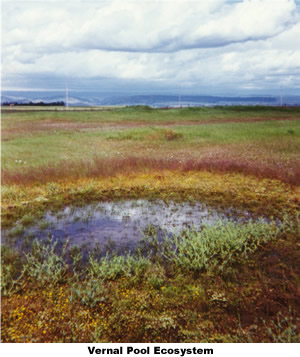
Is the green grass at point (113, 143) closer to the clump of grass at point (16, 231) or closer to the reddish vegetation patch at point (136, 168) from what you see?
the reddish vegetation patch at point (136, 168)

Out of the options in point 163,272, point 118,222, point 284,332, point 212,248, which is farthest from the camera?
point 118,222

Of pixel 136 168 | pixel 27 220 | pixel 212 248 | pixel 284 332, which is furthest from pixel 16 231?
pixel 136 168

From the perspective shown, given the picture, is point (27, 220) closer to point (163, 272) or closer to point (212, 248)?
point (163, 272)

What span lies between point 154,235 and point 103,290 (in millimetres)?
3005

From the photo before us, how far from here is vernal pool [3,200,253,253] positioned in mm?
8906

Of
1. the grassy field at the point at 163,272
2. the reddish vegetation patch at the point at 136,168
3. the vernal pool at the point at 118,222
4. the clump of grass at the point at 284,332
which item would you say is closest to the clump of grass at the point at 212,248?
the grassy field at the point at 163,272

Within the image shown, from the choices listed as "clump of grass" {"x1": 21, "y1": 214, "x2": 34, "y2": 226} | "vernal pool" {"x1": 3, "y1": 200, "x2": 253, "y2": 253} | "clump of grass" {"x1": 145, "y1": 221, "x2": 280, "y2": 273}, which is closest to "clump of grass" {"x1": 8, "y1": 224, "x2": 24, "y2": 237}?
"vernal pool" {"x1": 3, "y1": 200, "x2": 253, "y2": 253}

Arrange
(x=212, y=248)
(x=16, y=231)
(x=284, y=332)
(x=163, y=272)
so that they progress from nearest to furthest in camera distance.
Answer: (x=284, y=332) < (x=163, y=272) < (x=212, y=248) < (x=16, y=231)

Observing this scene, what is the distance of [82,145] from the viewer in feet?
86.6

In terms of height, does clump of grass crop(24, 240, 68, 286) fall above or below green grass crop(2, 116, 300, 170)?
below

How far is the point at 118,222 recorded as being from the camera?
10383mm

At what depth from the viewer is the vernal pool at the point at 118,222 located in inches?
351

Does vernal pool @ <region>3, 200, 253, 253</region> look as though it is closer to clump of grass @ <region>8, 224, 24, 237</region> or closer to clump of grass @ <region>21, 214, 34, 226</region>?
clump of grass @ <region>8, 224, 24, 237</region>
